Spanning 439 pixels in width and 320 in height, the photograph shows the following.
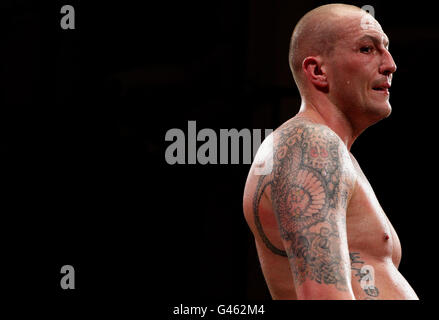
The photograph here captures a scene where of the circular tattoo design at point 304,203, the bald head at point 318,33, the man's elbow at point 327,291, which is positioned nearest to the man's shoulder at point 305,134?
the circular tattoo design at point 304,203

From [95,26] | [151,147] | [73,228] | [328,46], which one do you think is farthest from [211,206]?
[328,46]

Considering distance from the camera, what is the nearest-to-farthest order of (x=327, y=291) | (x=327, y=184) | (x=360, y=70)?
1. (x=327, y=291)
2. (x=327, y=184)
3. (x=360, y=70)

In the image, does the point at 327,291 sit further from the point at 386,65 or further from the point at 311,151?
the point at 386,65

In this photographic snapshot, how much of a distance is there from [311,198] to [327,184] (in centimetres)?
8

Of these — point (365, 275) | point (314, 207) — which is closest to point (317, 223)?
point (314, 207)

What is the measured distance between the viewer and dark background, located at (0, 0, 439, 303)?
385cm

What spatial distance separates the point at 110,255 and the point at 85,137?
0.61m

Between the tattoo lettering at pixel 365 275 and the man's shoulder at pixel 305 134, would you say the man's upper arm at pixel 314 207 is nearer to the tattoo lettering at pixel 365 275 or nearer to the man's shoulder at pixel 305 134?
the man's shoulder at pixel 305 134

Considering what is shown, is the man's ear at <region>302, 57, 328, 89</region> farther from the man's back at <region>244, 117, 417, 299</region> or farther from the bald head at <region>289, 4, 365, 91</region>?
the man's back at <region>244, 117, 417, 299</region>

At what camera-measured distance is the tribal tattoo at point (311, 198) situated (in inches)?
101

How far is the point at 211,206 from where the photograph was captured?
4.29 m

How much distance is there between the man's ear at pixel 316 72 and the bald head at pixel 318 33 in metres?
0.03

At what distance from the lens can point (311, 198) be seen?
2637 millimetres

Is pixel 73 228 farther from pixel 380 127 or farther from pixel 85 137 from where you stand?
pixel 380 127
